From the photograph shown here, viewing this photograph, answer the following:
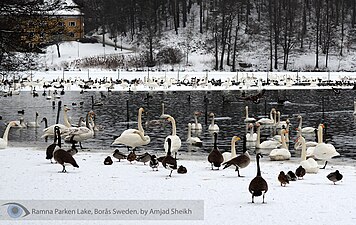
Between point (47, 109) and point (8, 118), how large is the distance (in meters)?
5.38

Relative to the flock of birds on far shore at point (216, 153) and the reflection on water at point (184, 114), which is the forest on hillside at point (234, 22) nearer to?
the reflection on water at point (184, 114)

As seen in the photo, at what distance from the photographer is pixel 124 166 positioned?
14844 millimetres

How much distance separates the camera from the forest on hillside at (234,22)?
87.1 metres

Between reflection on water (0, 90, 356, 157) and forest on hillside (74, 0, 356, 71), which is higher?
forest on hillside (74, 0, 356, 71)

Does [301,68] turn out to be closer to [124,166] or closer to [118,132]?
[118,132]

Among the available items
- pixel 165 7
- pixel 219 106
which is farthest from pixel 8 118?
pixel 165 7

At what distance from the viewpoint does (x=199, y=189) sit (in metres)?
11.6

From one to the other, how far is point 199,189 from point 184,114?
2152 cm

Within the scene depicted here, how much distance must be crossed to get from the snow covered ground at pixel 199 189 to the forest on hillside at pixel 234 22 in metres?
68.5

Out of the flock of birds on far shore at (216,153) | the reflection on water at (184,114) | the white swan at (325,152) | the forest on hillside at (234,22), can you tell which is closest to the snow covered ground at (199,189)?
the flock of birds on far shore at (216,153)

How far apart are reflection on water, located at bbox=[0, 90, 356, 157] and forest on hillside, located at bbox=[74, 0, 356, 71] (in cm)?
3557

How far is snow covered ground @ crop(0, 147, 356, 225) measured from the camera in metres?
9.62

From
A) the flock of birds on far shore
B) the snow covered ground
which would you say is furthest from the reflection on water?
the snow covered ground

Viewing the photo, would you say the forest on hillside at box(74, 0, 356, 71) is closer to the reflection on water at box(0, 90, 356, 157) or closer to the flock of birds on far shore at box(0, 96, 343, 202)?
the reflection on water at box(0, 90, 356, 157)
